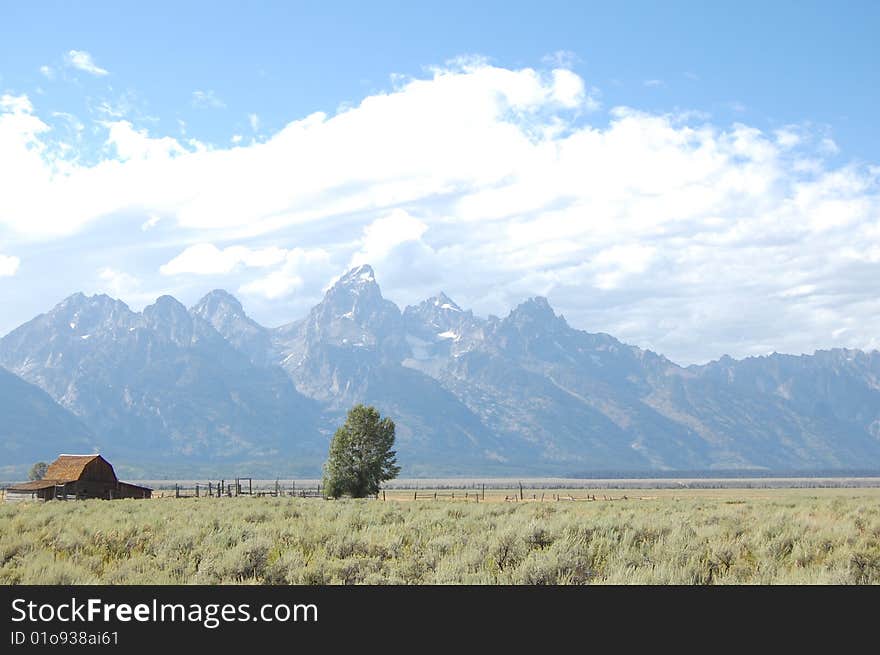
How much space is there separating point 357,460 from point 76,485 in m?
22.8

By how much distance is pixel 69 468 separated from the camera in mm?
70125

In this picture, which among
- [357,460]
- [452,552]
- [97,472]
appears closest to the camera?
[452,552]

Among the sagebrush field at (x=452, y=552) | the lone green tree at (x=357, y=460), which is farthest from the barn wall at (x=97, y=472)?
the sagebrush field at (x=452, y=552)

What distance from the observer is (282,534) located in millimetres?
19797

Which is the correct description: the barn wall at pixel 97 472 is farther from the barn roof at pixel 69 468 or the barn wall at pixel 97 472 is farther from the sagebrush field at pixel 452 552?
the sagebrush field at pixel 452 552

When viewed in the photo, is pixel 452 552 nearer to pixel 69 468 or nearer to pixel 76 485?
pixel 76 485

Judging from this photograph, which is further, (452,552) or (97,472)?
(97,472)

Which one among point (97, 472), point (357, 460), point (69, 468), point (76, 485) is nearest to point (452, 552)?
point (357, 460)

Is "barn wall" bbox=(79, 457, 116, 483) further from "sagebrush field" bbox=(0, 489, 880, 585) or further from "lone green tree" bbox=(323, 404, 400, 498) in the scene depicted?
"sagebrush field" bbox=(0, 489, 880, 585)

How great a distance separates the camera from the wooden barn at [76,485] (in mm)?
65812

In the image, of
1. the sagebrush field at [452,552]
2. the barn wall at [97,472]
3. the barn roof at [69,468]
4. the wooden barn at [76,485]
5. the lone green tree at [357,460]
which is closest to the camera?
the sagebrush field at [452,552]

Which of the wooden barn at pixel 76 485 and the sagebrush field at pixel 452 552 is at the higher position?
the sagebrush field at pixel 452 552

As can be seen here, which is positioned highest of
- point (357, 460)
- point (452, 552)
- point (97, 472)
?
point (452, 552)
